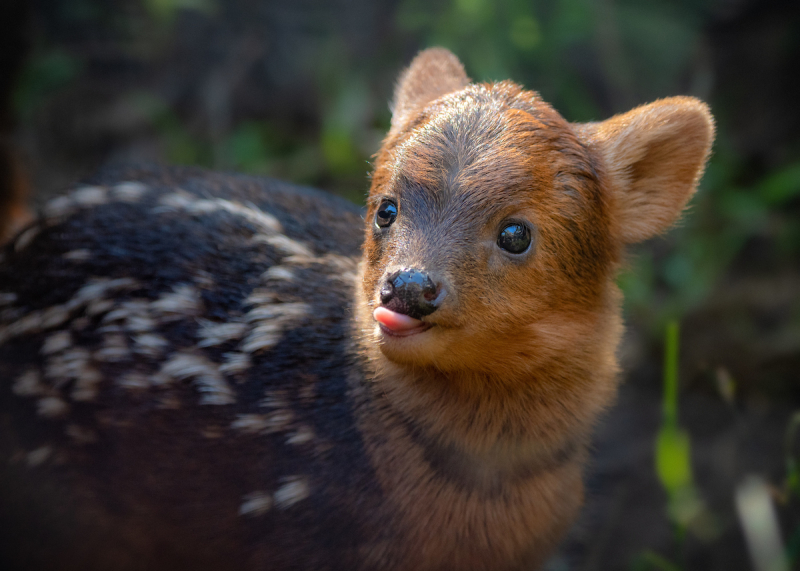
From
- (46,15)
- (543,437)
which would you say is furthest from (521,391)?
(46,15)

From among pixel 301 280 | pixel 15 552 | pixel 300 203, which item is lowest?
pixel 15 552

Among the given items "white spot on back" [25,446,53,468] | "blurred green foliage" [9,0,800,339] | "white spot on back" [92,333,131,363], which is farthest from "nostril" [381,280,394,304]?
"blurred green foliage" [9,0,800,339]

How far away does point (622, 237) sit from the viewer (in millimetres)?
3164

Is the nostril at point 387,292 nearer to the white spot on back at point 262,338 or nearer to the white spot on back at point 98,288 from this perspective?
the white spot on back at point 262,338

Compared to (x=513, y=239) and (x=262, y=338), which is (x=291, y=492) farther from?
(x=513, y=239)

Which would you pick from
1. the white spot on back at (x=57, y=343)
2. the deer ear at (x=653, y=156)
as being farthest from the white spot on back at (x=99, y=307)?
the deer ear at (x=653, y=156)

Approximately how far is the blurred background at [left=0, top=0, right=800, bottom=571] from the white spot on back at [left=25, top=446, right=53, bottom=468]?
1511mm

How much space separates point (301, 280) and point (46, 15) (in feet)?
17.2

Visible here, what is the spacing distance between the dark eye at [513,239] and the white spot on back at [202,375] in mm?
1334

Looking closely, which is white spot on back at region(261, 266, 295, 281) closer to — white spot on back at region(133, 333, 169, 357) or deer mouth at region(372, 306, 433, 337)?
white spot on back at region(133, 333, 169, 357)

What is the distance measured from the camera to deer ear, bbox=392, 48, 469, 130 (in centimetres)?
351

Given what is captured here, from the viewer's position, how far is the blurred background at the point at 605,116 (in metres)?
4.86

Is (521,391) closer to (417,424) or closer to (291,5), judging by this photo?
(417,424)

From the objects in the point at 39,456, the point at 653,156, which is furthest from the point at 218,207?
the point at 653,156
